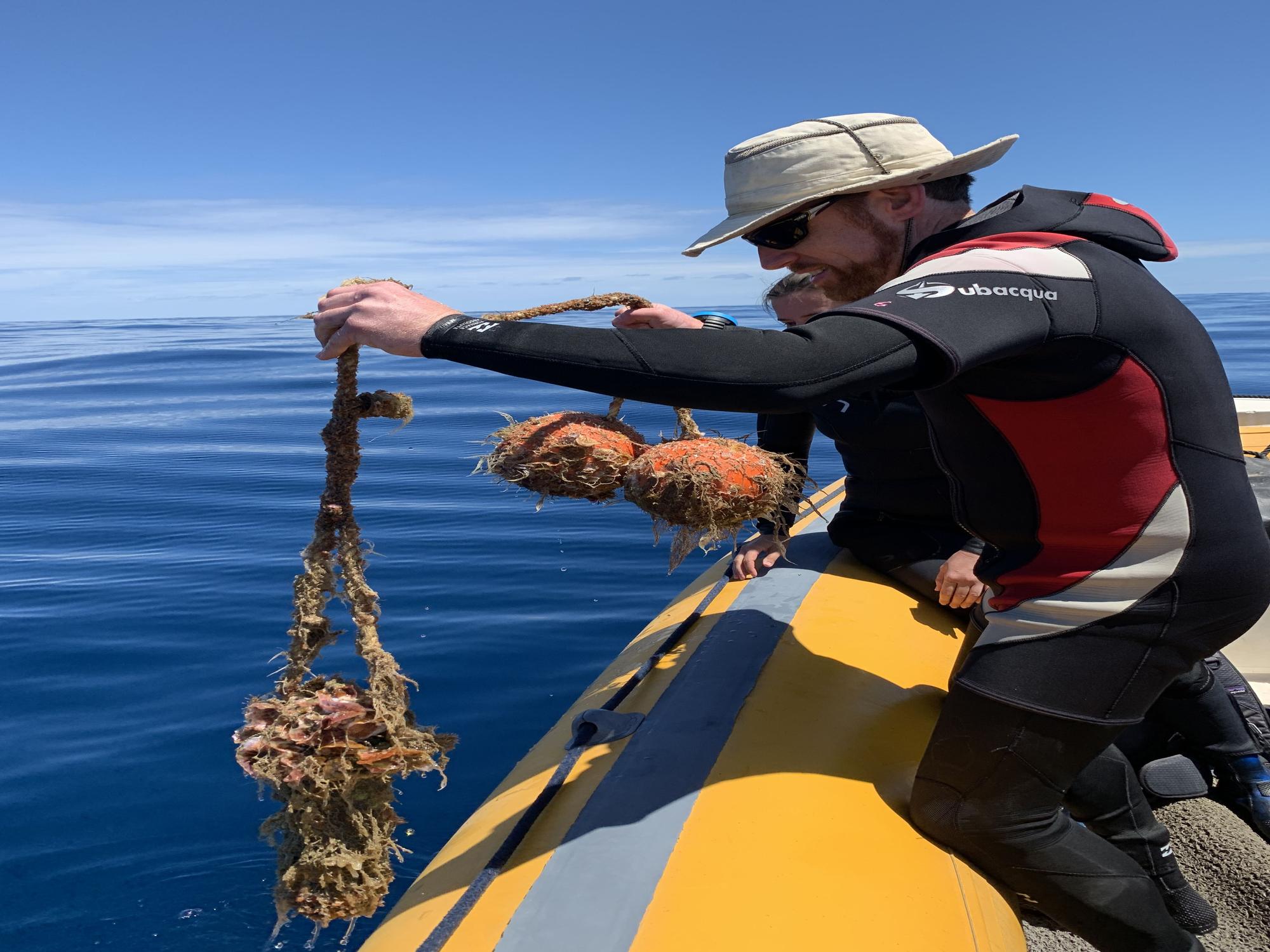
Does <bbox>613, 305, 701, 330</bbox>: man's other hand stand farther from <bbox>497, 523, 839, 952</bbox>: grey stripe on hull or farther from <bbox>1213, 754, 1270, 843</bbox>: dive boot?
<bbox>1213, 754, 1270, 843</bbox>: dive boot

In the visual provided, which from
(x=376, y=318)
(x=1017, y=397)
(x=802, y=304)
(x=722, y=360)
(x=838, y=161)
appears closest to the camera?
(x=722, y=360)

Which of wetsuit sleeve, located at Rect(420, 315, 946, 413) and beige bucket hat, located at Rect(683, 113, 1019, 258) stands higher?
beige bucket hat, located at Rect(683, 113, 1019, 258)

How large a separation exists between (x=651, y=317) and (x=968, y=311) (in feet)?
3.50

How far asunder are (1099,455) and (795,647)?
135 cm

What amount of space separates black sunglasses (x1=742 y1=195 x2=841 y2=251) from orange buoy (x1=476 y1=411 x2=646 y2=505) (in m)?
0.57

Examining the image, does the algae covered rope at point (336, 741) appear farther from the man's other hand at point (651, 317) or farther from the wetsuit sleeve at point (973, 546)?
the wetsuit sleeve at point (973, 546)

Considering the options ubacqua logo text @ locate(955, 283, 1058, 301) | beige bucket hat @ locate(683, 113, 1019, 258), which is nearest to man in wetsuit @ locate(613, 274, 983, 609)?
beige bucket hat @ locate(683, 113, 1019, 258)

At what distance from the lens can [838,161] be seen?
1.82 metres

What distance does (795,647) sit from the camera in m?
2.79

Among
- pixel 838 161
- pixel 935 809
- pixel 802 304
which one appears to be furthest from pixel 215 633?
pixel 838 161

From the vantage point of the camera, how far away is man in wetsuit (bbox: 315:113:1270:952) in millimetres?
1361

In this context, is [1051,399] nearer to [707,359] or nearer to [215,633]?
[707,359]

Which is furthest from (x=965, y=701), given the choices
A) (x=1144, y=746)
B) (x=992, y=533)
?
(x=1144, y=746)

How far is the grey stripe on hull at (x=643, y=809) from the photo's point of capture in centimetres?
163
